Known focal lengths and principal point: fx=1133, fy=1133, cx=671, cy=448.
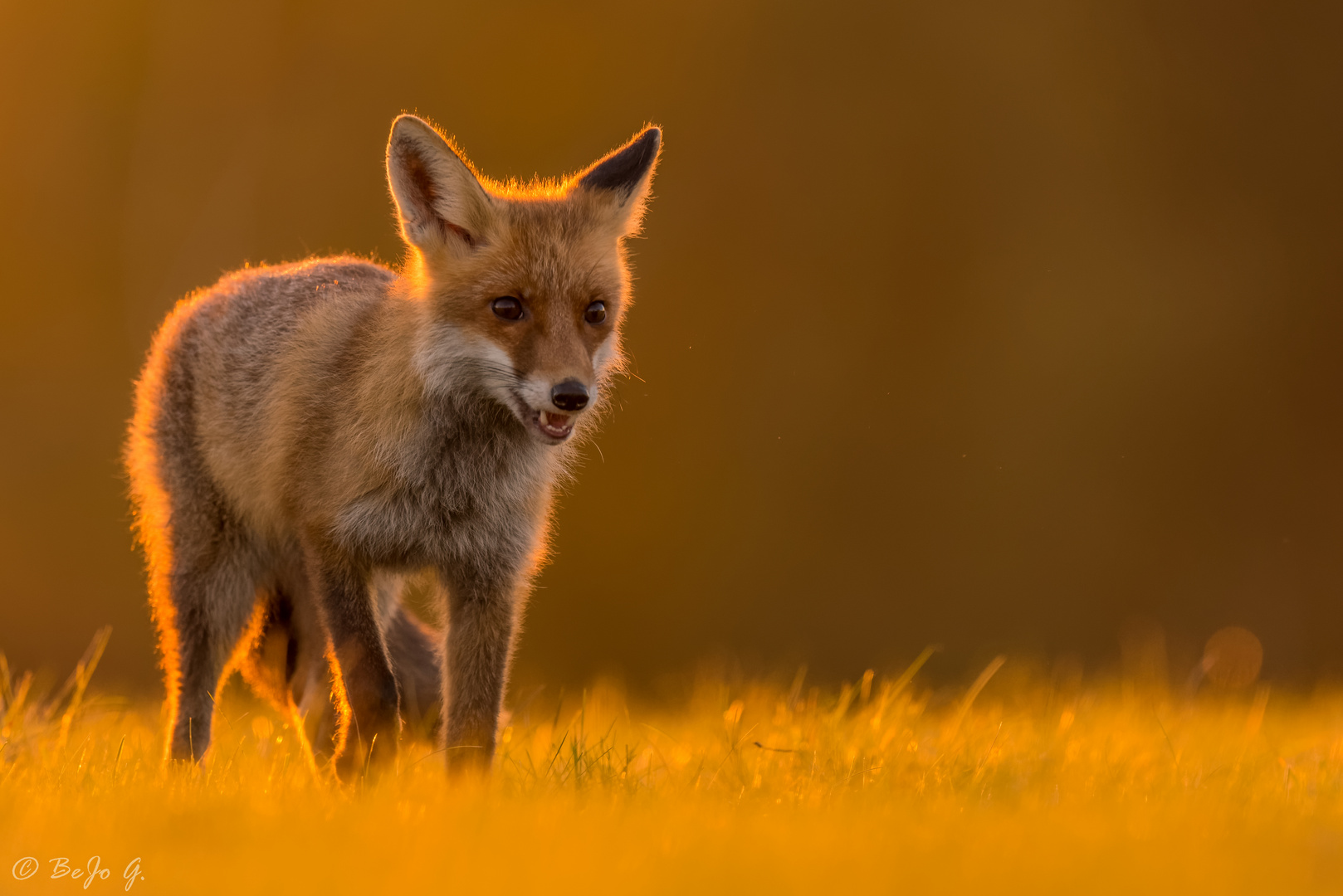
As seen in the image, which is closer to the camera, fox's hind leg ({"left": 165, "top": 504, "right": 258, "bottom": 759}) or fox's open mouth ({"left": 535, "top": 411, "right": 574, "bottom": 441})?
fox's open mouth ({"left": 535, "top": 411, "right": 574, "bottom": 441})

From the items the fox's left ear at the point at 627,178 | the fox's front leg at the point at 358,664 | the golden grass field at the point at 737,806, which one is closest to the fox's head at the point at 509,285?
the fox's left ear at the point at 627,178

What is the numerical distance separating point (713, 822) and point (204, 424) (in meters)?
2.96

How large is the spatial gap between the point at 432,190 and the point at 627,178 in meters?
0.76

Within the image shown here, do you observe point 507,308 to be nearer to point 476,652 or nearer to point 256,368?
point 476,652

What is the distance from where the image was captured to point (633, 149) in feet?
14.3

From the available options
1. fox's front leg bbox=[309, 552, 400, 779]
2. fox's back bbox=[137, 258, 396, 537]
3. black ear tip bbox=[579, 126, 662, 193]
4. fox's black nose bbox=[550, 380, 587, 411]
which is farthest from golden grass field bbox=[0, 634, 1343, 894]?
black ear tip bbox=[579, 126, 662, 193]

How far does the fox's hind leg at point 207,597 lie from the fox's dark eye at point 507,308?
159 cm

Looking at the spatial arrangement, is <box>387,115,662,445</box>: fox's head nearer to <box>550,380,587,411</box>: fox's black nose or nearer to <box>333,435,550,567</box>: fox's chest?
<box>550,380,587,411</box>: fox's black nose

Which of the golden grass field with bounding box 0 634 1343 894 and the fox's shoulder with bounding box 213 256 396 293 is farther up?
the fox's shoulder with bounding box 213 256 396 293

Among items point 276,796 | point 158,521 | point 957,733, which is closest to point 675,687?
point 957,733

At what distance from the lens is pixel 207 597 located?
14.8 feet

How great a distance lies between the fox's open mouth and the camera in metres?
3.64

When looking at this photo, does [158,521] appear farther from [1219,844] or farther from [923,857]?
[1219,844]
